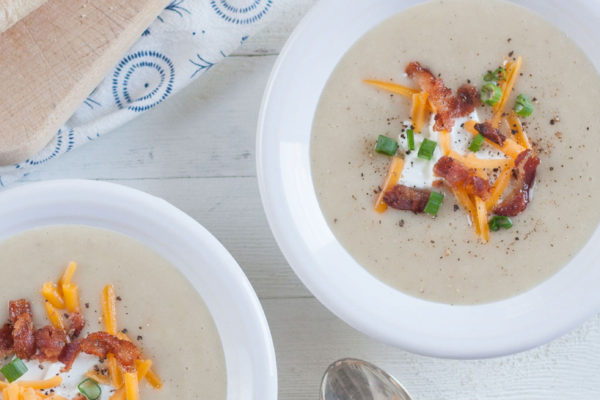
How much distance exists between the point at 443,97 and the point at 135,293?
1.05m

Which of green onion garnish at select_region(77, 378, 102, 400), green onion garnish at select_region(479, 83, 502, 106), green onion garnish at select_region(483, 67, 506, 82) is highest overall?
green onion garnish at select_region(483, 67, 506, 82)

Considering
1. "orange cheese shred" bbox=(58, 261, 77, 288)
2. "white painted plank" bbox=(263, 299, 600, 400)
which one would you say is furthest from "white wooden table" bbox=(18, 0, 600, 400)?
"orange cheese shred" bbox=(58, 261, 77, 288)

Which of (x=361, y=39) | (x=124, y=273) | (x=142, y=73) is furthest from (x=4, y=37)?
(x=361, y=39)

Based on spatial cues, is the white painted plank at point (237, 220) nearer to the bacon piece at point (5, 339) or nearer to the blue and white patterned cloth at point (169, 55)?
the blue and white patterned cloth at point (169, 55)

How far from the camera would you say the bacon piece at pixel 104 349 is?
212 cm

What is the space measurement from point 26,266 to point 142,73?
2.28 feet

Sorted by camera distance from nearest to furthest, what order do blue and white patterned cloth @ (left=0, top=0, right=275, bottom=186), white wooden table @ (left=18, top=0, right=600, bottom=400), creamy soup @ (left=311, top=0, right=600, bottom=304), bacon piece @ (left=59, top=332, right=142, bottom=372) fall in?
bacon piece @ (left=59, top=332, right=142, bottom=372) < creamy soup @ (left=311, top=0, right=600, bottom=304) < blue and white patterned cloth @ (left=0, top=0, right=275, bottom=186) < white wooden table @ (left=18, top=0, right=600, bottom=400)

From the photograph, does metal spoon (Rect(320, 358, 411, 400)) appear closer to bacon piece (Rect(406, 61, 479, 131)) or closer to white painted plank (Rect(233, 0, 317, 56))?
bacon piece (Rect(406, 61, 479, 131))

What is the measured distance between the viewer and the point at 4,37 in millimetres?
2299

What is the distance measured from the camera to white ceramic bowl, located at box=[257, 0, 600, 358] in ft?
7.19

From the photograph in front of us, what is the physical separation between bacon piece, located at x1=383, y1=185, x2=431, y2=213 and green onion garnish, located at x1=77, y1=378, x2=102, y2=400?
38.9 inches

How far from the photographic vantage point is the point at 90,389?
2162 millimetres

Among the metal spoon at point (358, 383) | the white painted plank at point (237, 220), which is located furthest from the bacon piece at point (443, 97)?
the metal spoon at point (358, 383)

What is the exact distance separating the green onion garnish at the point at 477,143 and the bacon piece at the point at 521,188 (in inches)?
4.5
